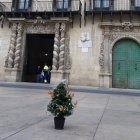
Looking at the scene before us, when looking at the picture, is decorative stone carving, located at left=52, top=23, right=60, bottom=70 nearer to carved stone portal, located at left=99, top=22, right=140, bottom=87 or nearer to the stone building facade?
the stone building facade

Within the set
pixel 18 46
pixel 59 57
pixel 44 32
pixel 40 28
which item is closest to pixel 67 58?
pixel 59 57

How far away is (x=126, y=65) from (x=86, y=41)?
13.0 feet

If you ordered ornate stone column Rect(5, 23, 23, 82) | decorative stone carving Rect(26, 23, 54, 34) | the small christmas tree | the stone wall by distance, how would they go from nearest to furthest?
the small christmas tree → ornate stone column Rect(5, 23, 23, 82) → the stone wall → decorative stone carving Rect(26, 23, 54, 34)

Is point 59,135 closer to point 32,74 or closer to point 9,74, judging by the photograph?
point 9,74

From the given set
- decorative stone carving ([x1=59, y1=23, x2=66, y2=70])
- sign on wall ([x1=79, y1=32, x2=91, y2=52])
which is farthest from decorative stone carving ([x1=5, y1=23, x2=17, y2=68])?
sign on wall ([x1=79, y1=32, x2=91, y2=52])

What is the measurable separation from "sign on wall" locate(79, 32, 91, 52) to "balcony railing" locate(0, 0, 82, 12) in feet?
7.84

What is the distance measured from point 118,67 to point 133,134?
17785mm

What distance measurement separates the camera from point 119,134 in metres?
5.36

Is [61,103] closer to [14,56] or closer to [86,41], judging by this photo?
[86,41]

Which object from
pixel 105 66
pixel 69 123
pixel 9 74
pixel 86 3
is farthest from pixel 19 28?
pixel 69 123

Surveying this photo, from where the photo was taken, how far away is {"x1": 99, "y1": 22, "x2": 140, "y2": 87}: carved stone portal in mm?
22391

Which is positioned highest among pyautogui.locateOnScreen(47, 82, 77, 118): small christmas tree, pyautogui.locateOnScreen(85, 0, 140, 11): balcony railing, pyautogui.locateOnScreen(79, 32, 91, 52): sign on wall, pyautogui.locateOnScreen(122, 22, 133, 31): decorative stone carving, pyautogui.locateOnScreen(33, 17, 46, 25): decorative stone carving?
pyautogui.locateOnScreen(85, 0, 140, 11): balcony railing

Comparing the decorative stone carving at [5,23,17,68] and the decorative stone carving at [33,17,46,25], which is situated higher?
the decorative stone carving at [33,17,46,25]

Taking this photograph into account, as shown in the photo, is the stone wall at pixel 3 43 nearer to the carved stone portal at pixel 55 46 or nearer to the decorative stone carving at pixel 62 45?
the carved stone portal at pixel 55 46
